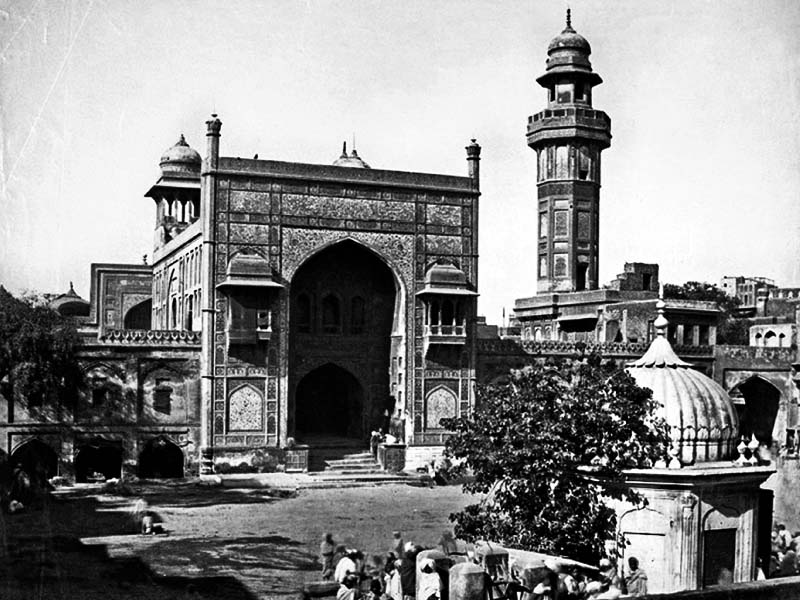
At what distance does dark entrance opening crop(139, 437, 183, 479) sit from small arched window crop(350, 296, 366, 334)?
6217mm

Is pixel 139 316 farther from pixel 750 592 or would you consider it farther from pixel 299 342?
pixel 750 592

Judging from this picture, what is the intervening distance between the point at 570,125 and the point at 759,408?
40.1 ft

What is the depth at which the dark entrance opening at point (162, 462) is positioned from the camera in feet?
91.1

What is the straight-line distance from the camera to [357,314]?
30.8 metres

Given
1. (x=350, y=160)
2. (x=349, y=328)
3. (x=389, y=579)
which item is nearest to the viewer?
(x=389, y=579)

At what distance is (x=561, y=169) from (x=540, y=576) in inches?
1198

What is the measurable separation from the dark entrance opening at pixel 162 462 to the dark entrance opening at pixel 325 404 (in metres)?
4.38

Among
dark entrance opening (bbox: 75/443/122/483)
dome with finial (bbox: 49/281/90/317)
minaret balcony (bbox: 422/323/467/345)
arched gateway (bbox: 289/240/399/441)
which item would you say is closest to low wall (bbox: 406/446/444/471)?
arched gateway (bbox: 289/240/399/441)

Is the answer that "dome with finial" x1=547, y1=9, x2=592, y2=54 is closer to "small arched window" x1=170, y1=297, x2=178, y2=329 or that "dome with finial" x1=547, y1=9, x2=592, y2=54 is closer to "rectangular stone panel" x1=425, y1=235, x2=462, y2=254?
"rectangular stone panel" x1=425, y1=235, x2=462, y2=254

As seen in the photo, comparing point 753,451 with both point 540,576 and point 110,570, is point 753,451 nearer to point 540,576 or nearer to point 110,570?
point 540,576

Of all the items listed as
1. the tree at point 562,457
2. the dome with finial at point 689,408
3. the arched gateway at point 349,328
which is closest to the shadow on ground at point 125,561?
the tree at point 562,457

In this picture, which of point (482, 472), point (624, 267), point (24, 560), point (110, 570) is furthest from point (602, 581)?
point (624, 267)

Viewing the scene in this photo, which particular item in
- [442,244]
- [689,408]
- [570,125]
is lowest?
[689,408]

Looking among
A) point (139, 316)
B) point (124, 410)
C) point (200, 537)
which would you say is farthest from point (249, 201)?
point (139, 316)
